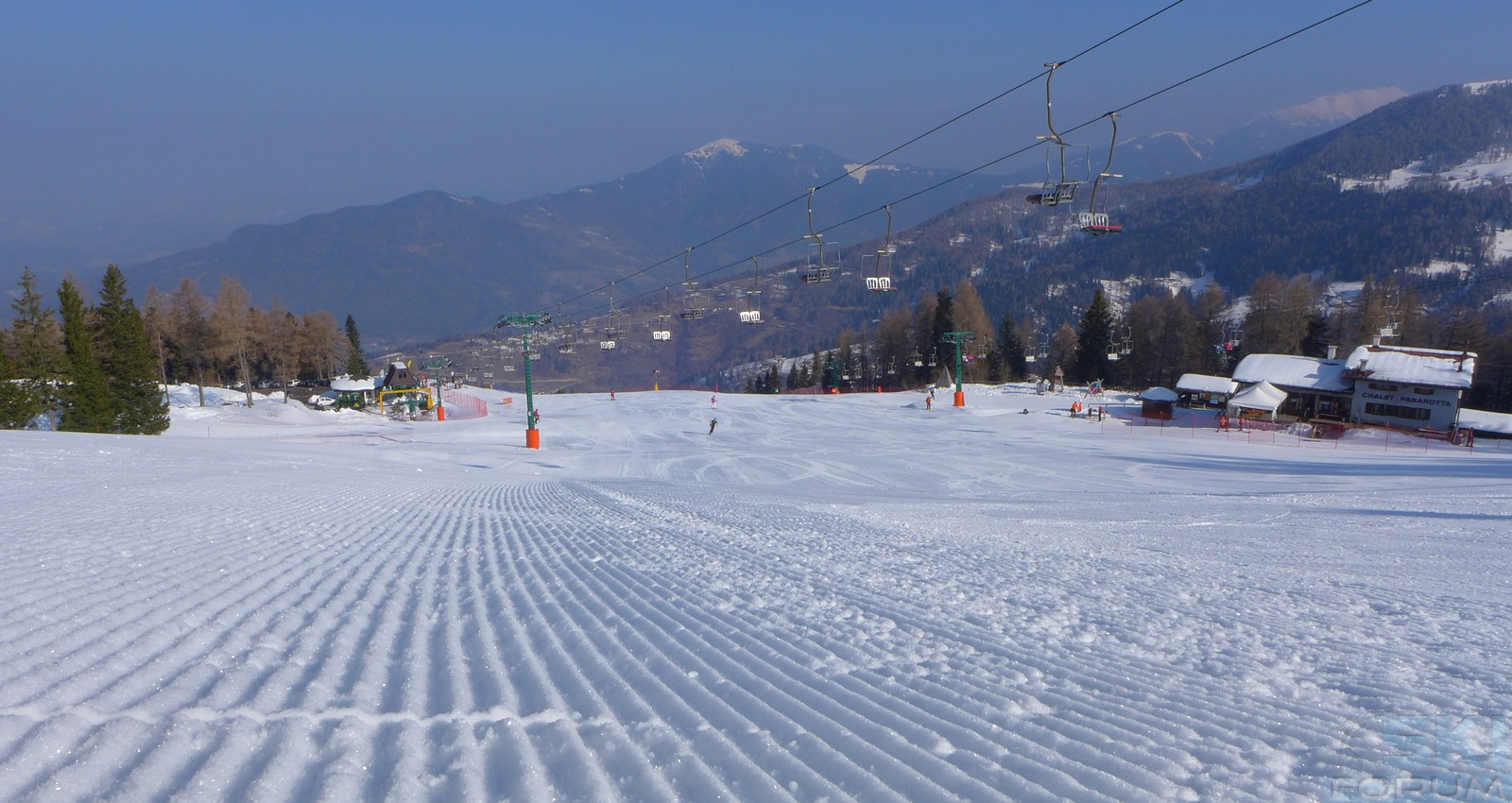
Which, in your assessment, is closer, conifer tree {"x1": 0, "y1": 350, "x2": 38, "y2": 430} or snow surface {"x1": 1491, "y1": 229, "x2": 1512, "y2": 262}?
conifer tree {"x1": 0, "y1": 350, "x2": 38, "y2": 430}

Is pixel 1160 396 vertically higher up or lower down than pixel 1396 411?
higher up

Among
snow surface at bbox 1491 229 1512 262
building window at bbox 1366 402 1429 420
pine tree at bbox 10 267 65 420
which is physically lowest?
building window at bbox 1366 402 1429 420

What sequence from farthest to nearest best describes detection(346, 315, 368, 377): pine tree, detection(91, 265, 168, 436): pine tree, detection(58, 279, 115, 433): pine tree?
detection(346, 315, 368, 377): pine tree, detection(91, 265, 168, 436): pine tree, detection(58, 279, 115, 433): pine tree

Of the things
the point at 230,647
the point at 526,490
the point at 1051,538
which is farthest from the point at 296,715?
the point at 526,490

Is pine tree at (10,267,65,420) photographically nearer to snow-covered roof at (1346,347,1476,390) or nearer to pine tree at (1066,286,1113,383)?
snow-covered roof at (1346,347,1476,390)

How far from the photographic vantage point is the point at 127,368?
115 feet

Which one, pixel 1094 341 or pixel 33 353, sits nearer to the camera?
→ pixel 33 353

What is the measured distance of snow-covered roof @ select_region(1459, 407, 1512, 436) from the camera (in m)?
40.0

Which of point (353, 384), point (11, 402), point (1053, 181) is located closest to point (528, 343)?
point (11, 402)

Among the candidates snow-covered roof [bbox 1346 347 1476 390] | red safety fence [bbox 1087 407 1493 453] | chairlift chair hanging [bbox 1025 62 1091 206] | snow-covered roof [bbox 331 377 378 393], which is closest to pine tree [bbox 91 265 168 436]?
snow-covered roof [bbox 331 377 378 393]

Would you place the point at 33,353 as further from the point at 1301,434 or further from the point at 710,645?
the point at 1301,434

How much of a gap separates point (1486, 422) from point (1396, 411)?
3.76 m

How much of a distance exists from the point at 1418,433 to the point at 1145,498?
110ft

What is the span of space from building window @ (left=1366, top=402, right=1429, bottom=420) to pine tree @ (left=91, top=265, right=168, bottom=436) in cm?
6352
